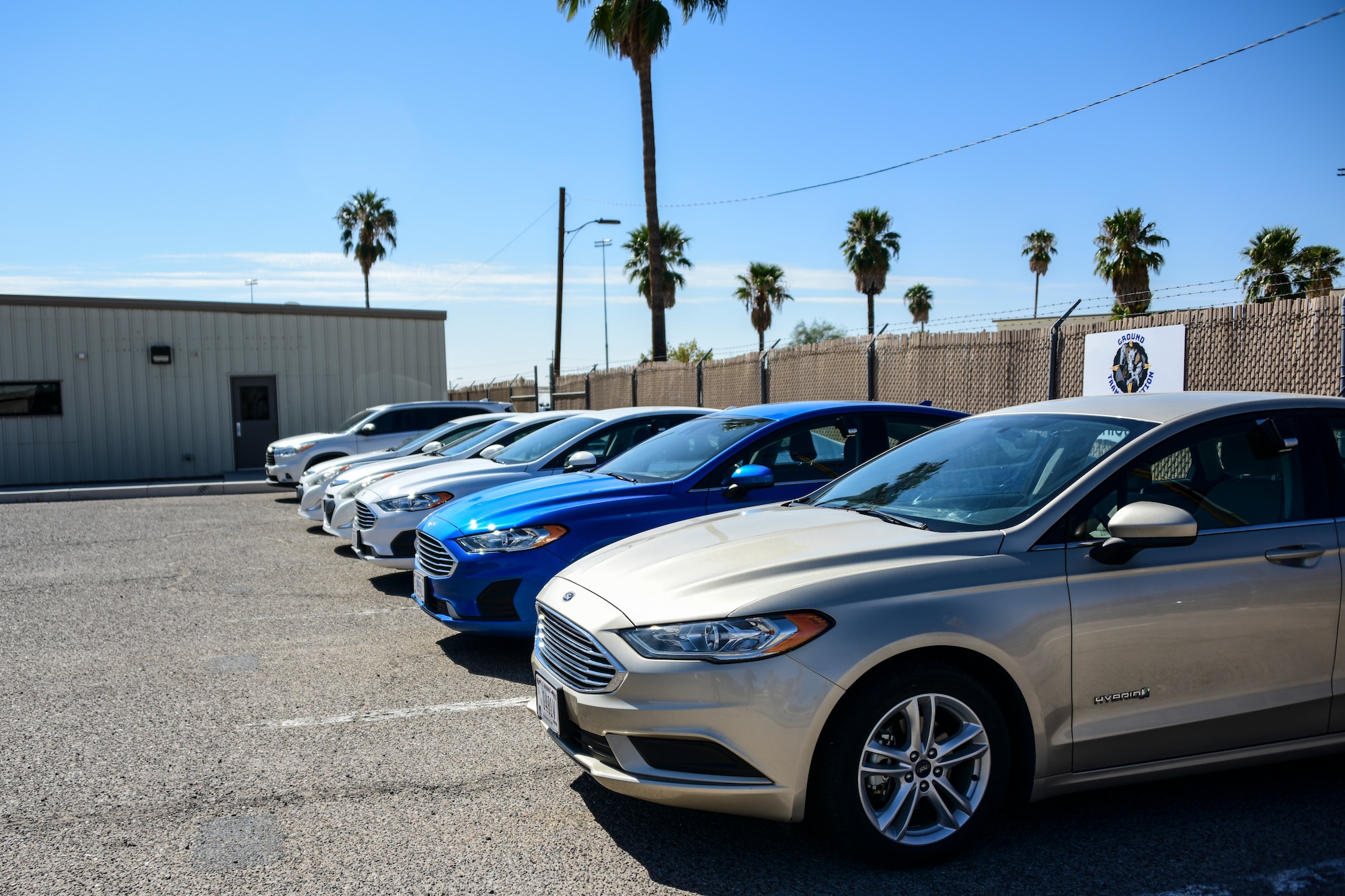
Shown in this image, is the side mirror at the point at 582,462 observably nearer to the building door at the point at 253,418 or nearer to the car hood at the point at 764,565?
the car hood at the point at 764,565

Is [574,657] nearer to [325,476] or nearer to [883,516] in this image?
[883,516]

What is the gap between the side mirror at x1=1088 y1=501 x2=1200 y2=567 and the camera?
328cm

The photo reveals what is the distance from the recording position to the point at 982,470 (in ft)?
13.4

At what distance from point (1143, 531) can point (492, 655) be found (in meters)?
4.01

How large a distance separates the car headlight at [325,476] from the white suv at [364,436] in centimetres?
311

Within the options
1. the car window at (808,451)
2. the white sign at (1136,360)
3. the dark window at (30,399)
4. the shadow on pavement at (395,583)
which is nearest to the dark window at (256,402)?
the dark window at (30,399)

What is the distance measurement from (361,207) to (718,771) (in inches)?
1955

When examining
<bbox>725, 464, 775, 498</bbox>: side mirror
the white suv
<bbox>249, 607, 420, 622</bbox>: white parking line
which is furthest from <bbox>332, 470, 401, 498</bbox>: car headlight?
the white suv

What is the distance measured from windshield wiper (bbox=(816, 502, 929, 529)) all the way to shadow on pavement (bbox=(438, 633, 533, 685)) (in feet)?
7.23

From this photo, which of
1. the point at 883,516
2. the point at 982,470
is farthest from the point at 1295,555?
the point at 883,516

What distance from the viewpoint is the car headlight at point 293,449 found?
1627 cm

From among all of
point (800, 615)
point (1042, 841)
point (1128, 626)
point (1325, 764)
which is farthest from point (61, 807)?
point (1325, 764)

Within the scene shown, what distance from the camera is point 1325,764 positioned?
413 cm

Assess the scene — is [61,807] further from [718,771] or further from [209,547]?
[209,547]
